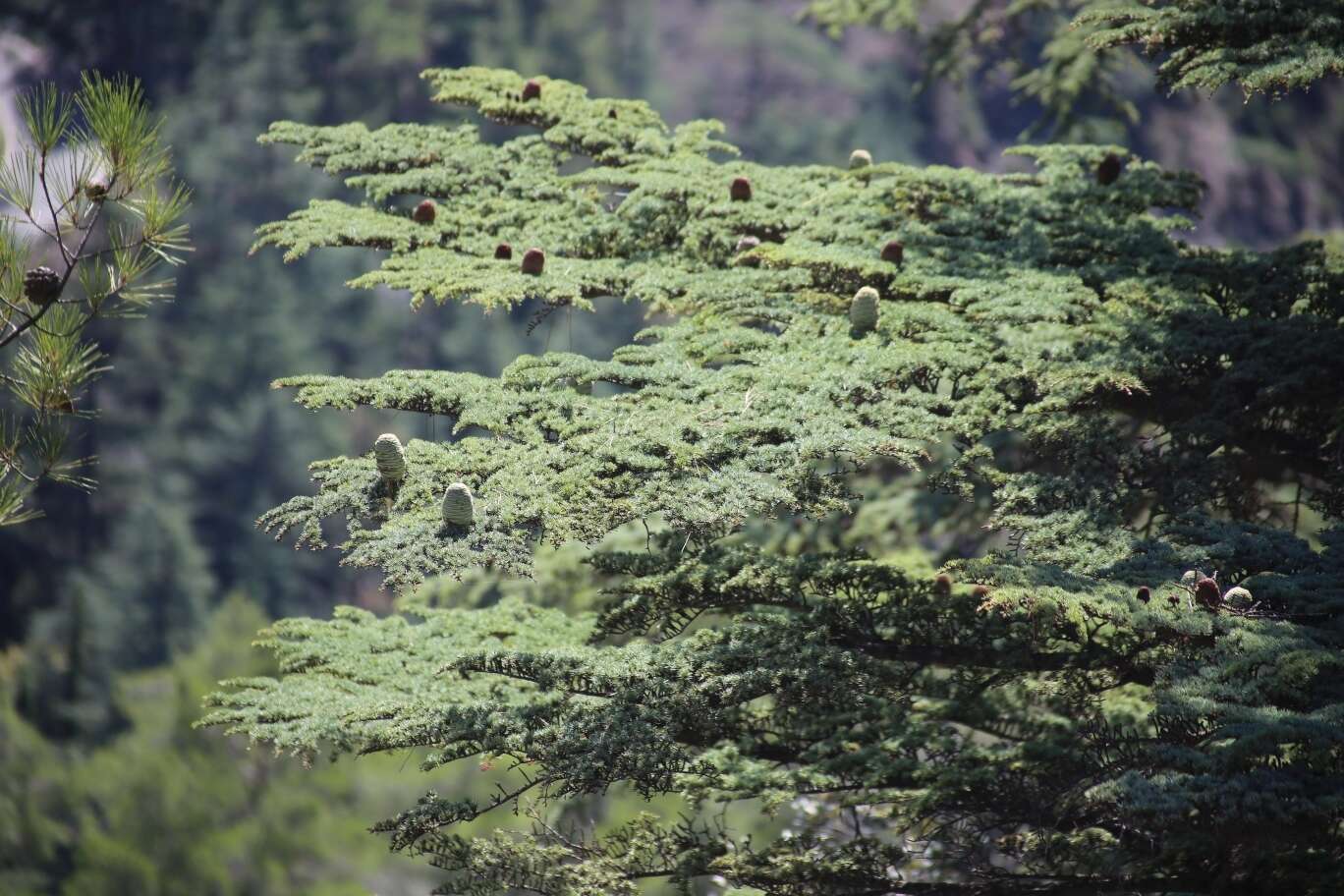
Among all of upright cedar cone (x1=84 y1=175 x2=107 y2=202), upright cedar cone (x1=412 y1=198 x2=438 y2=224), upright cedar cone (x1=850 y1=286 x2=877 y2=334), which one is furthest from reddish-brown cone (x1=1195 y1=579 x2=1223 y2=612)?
upright cedar cone (x1=412 y1=198 x2=438 y2=224)

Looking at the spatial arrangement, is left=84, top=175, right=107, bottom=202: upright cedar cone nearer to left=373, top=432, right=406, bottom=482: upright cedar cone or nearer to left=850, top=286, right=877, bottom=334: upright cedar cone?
left=373, top=432, right=406, bottom=482: upright cedar cone

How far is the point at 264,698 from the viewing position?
411cm

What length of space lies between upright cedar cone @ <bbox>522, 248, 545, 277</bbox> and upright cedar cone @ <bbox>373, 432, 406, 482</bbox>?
3.61 ft

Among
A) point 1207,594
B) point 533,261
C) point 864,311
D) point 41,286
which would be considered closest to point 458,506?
point 41,286

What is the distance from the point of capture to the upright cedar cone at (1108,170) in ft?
18.2

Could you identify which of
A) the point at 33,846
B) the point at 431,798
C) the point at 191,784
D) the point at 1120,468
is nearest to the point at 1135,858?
the point at 1120,468

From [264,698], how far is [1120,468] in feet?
8.72

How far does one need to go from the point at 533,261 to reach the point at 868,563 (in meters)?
1.49

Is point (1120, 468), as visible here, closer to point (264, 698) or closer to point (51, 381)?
point (264, 698)

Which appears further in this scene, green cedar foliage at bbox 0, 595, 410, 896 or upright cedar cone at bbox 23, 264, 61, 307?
green cedar foliage at bbox 0, 595, 410, 896

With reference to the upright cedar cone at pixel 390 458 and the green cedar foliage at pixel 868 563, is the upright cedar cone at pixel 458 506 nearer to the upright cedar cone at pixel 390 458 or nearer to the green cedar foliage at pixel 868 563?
the green cedar foliage at pixel 868 563

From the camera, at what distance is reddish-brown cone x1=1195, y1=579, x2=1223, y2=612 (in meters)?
3.37

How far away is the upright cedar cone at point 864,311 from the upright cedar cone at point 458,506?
1.58 meters

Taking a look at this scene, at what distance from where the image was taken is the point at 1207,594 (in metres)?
3.38
